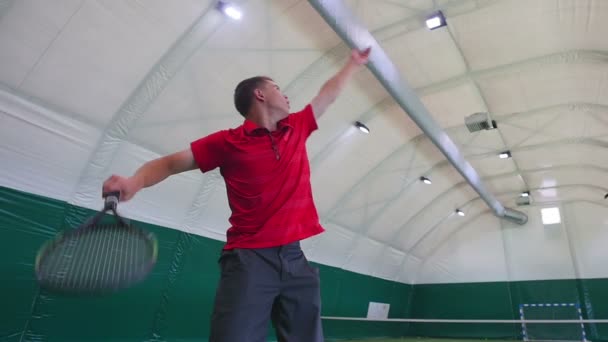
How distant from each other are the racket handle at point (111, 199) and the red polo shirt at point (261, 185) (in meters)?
0.39

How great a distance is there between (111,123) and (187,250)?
2864 millimetres

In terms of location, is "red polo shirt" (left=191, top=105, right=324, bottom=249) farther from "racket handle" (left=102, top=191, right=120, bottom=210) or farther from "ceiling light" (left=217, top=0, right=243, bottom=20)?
"ceiling light" (left=217, top=0, right=243, bottom=20)

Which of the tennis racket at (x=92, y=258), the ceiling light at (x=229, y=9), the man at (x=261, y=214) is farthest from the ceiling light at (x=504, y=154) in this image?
the tennis racket at (x=92, y=258)

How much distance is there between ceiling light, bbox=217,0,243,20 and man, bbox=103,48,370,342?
379 cm

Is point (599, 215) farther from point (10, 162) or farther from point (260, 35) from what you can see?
point (10, 162)

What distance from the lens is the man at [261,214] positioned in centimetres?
158

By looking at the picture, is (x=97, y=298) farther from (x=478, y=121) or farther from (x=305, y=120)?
(x=478, y=121)

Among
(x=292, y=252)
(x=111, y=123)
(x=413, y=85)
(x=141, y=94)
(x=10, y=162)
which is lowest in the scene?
(x=292, y=252)

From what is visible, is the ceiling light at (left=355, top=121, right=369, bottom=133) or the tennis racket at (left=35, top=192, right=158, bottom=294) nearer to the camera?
the tennis racket at (left=35, top=192, right=158, bottom=294)

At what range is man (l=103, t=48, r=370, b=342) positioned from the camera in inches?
62.4

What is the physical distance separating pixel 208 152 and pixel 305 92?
565 centimetres

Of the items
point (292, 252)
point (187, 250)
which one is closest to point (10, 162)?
point (187, 250)

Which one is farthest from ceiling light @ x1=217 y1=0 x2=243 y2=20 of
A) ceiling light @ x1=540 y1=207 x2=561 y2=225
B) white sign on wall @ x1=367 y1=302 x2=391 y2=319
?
ceiling light @ x1=540 y1=207 x2=561 y2=225

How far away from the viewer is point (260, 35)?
20.3ft
